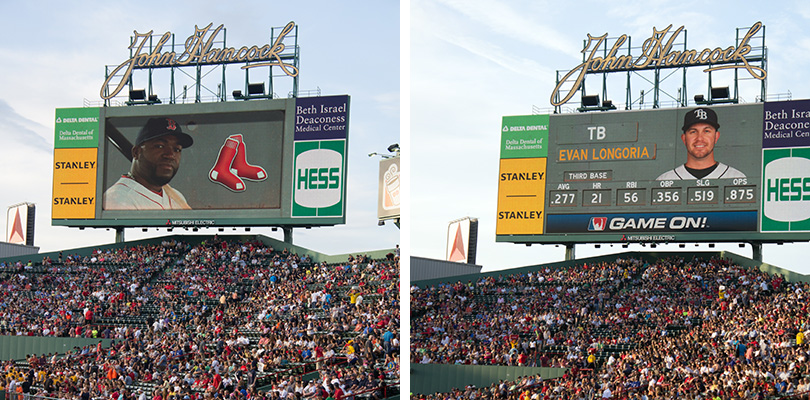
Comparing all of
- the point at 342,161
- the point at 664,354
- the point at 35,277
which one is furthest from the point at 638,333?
the point at 35,277

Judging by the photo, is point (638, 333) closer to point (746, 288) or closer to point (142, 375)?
point (746, 288)

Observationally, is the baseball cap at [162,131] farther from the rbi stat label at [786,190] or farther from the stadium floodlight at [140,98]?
the rbi stat label at [786,190]

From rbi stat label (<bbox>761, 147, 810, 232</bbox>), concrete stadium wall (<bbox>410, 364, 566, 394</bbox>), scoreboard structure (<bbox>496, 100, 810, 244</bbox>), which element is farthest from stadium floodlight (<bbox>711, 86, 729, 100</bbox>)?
concrete stadium wall (<bbox>410, 364, 566, 394</bbox>)

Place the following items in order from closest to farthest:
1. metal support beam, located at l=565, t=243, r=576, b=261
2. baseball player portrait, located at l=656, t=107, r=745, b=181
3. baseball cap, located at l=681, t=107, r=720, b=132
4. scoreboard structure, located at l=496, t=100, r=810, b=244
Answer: scoreboard structure, located at l=496, t=100, r=810, b=244 → baseball player portrait, located at l=656, t=107, r=745, b=181 → baseball cap, located at l=681, t=107, r=720, b=132 → metal support beam, located at l=565, t=243, r=576, b=261

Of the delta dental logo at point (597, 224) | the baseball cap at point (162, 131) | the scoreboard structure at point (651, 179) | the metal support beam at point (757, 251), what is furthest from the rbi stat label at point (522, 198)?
the baseball cap at point (162, 131)

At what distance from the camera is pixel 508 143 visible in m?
27.6

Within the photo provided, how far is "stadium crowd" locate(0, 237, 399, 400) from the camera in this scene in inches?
671

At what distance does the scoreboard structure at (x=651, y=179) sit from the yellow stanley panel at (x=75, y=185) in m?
12.5

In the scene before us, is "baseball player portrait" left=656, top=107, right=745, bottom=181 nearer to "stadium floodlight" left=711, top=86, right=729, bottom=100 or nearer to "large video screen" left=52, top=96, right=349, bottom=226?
"stadium floodlight" left=711, top=86, right=729, bottom=100

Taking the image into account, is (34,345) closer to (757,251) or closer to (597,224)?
(597,224)

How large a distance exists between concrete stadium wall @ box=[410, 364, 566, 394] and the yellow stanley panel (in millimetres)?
12287

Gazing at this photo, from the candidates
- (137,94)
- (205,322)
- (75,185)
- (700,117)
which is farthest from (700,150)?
(75,185)

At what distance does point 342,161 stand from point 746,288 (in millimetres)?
11334

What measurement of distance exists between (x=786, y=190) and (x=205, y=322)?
598 inches
